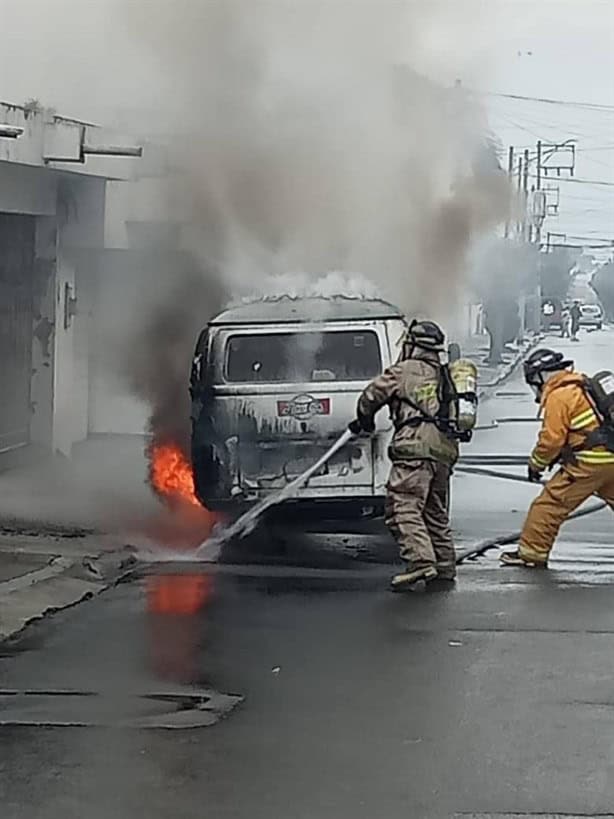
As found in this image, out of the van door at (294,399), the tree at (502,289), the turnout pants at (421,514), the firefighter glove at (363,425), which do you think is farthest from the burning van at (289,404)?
the tree at (502,289)

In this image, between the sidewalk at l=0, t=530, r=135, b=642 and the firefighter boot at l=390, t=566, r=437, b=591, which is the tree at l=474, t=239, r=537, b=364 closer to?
the sidewalk at l=0, t=530, r=135, b=642

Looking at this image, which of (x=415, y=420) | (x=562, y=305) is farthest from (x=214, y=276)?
(x=562, y=305)

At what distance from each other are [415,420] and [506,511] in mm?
4763

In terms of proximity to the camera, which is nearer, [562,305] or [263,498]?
[263,498]

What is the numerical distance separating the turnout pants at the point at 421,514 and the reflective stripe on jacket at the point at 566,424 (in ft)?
2.40

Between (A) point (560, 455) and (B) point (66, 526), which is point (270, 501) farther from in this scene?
(A) point (560, 455)

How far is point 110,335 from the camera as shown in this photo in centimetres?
1870

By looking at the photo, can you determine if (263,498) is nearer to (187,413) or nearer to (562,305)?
(187,413)

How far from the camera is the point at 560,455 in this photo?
11477 mm

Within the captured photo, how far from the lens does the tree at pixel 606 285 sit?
104 metres

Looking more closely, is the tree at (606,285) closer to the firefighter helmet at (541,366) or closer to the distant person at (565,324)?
the distant person at (565,324)

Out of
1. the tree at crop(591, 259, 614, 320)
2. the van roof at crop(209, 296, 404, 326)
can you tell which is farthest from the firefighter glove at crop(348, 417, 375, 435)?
the tree at crop(591, 259, 614, 320)

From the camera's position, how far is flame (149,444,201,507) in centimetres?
1362

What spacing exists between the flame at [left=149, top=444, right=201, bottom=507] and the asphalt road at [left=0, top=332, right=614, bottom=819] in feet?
7.53
